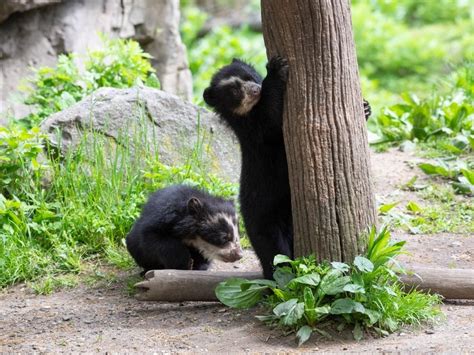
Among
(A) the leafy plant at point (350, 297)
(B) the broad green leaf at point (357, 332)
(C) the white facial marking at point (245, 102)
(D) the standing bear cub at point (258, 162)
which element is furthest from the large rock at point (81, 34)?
(B) the broad green leaf at point (357, 332)

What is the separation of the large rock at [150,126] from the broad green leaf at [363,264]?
2683mm

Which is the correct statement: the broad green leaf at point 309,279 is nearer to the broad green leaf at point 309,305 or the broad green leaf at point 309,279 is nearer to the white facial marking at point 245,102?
the broad green leaf at point 309,305

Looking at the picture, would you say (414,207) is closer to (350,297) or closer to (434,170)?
(434,170)

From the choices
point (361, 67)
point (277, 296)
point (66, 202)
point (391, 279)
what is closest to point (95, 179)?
point (66, 202)

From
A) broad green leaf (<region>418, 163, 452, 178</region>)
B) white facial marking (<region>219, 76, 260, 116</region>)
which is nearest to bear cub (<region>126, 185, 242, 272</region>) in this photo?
white facial marking (<region>219, 76, 260, 116</region>)

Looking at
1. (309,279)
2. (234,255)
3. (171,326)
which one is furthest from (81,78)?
(309,279)

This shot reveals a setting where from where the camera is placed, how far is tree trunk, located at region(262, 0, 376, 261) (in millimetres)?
5332

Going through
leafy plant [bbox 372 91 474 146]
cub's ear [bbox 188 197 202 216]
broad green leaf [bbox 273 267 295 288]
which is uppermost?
leafy plant [bbox 372 91 474 146]

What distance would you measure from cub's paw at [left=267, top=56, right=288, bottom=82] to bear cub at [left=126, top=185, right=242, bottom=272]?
1459mm

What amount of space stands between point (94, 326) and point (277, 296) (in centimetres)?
135

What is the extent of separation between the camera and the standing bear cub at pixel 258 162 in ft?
19.2

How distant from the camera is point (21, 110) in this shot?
9.46m

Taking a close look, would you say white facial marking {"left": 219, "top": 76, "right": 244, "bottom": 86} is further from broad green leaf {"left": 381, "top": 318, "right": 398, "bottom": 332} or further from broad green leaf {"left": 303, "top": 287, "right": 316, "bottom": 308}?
broad green leaf {"left": 381, "top": 318, "right": 398, "bottom": 332}

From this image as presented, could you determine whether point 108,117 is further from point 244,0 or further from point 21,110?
point 244,0
